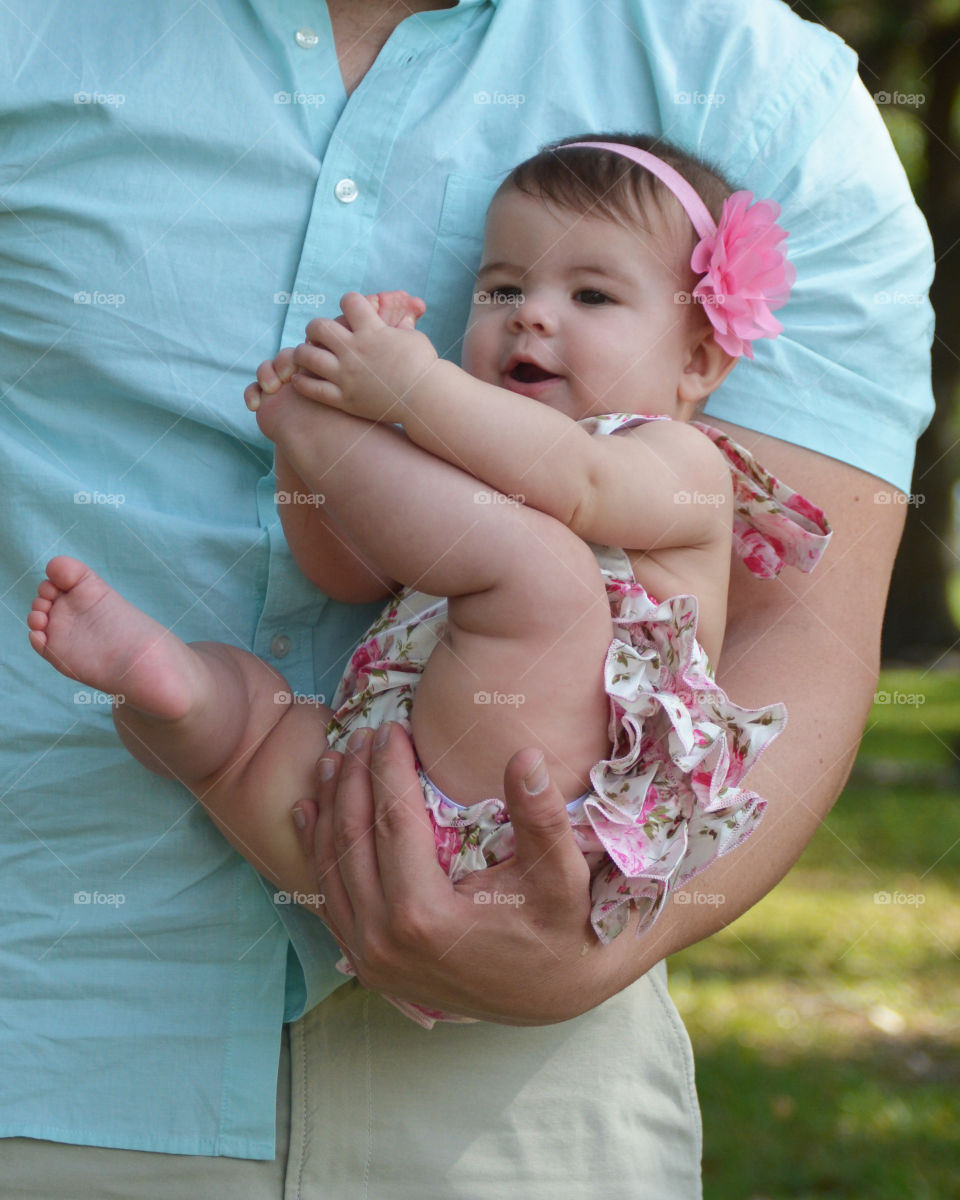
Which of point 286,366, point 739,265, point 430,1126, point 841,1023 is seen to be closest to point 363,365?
point 286,366

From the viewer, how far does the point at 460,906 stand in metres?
1.39

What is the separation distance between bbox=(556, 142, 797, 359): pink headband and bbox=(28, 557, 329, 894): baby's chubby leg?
2.31 ft

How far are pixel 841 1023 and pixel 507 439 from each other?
340 centimetres

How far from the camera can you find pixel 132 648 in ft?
4.59

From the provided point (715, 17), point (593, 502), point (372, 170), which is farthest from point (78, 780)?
point (715, 17)

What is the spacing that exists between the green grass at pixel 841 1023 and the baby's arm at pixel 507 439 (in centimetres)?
181

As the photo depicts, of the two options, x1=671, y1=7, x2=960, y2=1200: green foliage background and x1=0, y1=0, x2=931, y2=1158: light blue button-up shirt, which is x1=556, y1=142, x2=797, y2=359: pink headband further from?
x1=671, y1=7, x2=960, y2=1200: green foliage background

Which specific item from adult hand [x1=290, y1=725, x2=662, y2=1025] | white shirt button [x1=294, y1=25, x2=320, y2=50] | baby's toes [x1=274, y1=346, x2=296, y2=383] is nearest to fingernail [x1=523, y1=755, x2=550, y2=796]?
adult hand [x1=290, y1=725, x2=662, y2=1025]

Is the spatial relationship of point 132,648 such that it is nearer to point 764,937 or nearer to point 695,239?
point 695,239

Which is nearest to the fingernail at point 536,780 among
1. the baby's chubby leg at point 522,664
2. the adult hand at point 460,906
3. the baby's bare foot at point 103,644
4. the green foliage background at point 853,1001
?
the adult hand at point 460,906

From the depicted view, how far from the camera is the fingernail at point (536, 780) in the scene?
1298 mm

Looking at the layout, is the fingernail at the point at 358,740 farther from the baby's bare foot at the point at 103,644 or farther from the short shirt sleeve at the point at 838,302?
the short shirt sleeve at the point at 838,302

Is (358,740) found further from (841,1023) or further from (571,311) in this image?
(841,1023)

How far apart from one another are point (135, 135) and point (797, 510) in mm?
925
